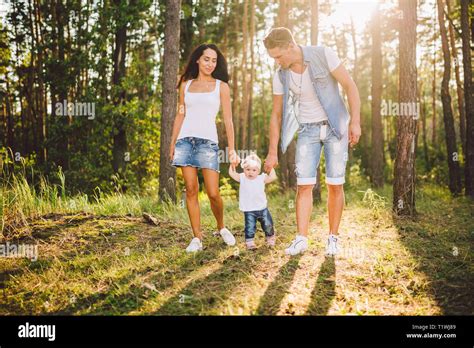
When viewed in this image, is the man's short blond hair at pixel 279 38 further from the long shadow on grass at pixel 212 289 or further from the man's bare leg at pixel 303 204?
the long shadow on grass at pixel 212 289

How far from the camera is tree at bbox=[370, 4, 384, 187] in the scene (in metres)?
12.7

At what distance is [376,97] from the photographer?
12711 mm

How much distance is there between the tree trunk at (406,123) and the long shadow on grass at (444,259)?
43 cm

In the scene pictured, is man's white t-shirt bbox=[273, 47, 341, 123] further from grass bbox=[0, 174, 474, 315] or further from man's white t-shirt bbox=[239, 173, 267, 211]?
grass bbox=[0, 174, 474, 315]

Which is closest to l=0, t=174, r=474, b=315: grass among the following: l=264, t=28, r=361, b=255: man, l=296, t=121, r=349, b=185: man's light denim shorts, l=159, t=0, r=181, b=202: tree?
l=264, t=28, r=361, b=255: man

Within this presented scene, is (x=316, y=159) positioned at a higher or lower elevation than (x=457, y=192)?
higher

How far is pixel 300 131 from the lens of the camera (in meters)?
4.50

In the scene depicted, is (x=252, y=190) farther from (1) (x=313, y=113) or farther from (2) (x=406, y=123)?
(2) (x=406, y=123)

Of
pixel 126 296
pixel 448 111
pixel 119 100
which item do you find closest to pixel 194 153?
pixel 126 296

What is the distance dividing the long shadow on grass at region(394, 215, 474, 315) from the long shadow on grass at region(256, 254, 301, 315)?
109cm

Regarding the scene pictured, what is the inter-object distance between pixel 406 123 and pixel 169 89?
466 centimetres
